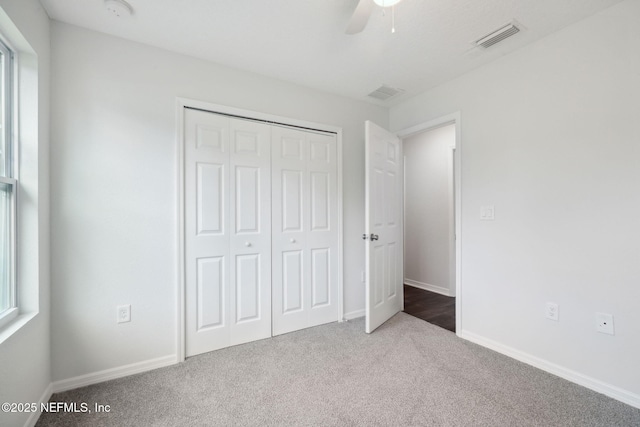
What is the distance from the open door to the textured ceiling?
0.68 m

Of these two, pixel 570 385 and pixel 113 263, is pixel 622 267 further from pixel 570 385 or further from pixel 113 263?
pixel 113 263

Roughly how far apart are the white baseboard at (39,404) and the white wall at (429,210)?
4.12m

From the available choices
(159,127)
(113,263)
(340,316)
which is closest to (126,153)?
(159,127)

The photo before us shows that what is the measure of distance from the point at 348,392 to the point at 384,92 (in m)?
2.74

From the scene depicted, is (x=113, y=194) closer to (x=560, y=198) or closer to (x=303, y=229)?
(x=303, y=229)

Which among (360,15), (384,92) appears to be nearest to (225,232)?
(360,15)

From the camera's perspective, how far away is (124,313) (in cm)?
199

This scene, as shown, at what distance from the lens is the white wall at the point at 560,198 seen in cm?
170

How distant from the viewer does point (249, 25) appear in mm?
1885

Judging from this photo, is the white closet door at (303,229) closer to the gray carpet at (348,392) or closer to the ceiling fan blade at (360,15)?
the gray carpet at (348,392)

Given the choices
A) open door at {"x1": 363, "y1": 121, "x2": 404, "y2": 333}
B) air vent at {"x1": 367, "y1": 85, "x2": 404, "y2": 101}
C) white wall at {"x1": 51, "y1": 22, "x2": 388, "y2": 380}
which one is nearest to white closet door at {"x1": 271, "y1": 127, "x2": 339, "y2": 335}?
open door at {"x1": 363, "y1": 121, "x2": 404, "y2": 333}

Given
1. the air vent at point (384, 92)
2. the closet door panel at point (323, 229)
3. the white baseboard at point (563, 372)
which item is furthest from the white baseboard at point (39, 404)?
the air vent at point (384, 92)

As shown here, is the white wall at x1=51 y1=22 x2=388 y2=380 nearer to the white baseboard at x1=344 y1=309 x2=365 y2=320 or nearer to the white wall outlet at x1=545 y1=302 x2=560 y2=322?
the white baseboard at x1=344 y1=309 x2=365 y2=320

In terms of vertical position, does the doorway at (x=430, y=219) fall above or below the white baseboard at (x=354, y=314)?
above
